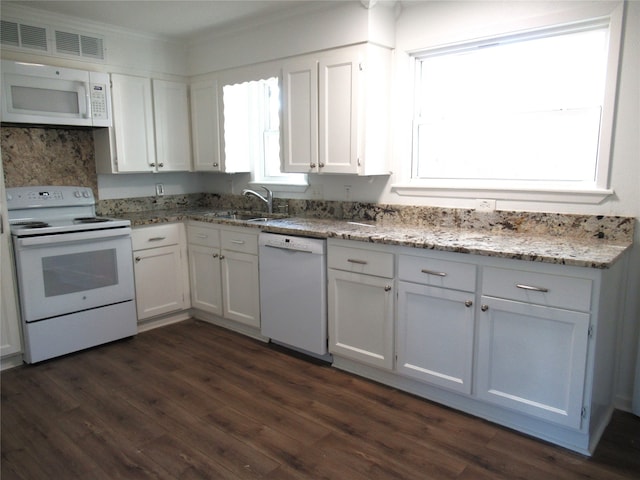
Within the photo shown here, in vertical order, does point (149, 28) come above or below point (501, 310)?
above

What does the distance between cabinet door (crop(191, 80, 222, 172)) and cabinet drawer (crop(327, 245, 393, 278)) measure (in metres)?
1.72

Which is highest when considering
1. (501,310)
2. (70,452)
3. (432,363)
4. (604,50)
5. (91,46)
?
(91,46)

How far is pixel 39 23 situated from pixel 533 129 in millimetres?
3494

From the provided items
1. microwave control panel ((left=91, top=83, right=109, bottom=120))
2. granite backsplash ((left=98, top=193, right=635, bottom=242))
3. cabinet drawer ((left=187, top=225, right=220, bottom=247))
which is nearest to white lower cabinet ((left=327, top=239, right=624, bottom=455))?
granite backsplash ((left=98, top=193, right=635, bottom=242))

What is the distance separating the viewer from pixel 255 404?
2.64 metres

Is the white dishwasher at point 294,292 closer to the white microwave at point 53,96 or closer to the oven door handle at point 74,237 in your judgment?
the oven door handle at point 74,237

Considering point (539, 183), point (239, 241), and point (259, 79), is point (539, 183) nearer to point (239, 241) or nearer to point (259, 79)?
point (239, 241)

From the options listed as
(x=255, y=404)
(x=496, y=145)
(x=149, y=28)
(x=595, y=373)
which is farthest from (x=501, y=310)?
(x=149, y=28)

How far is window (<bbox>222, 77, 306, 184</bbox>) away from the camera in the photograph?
405cm

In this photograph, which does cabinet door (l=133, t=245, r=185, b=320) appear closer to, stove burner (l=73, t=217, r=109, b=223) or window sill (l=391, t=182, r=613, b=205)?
stove burner (l=73, t=217, r=109, b=223)

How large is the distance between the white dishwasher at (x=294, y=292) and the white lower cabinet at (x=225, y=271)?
0.50ft

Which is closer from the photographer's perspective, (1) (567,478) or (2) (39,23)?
(1) (567,478)

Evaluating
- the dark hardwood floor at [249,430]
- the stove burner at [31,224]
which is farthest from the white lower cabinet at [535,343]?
the stove burner at [31,224]

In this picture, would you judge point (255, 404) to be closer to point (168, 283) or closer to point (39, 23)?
point (168, 283)
